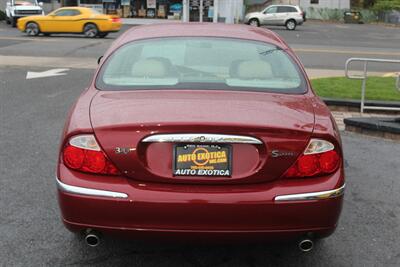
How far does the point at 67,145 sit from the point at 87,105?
1.25 feet

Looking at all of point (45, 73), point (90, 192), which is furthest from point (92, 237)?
point (45, 73)

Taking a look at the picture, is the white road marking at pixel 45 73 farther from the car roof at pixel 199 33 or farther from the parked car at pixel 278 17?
the parked car at pixel 278 17

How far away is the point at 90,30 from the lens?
2516cm

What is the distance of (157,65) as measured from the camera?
4.01m

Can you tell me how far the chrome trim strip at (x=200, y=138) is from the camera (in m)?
3.03

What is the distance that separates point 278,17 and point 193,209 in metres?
35.5

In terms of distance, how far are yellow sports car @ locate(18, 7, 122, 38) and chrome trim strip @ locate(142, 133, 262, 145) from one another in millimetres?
22795

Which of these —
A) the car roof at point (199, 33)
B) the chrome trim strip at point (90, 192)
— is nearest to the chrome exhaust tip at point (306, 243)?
the chrome trim strip at point (90, 192)

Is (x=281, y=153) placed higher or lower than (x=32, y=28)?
higher

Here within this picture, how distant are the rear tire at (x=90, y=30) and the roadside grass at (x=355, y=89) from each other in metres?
15.7

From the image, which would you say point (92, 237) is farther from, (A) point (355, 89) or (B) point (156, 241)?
(A) point (355, 89)

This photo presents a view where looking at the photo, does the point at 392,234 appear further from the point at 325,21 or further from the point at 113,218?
the point at 325,21

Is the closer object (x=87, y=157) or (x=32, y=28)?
(x=87, y=157)

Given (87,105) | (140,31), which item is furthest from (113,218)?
(140,31)
